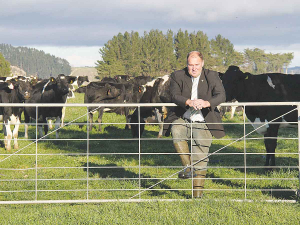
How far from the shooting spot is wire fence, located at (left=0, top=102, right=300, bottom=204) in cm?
625

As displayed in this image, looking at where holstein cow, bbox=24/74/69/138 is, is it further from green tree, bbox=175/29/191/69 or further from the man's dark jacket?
green tree, bbox=175/29/191/69

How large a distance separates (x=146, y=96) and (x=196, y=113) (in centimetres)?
1091

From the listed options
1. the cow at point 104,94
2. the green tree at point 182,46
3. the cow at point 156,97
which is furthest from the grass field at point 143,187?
the green tree at point 182,46

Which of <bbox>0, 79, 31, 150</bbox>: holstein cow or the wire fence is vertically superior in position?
<bbox>0, 79, 31, 150</bbox>: holstein cow

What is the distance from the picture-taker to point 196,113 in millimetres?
6172

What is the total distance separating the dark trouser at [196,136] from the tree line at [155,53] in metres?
90.5

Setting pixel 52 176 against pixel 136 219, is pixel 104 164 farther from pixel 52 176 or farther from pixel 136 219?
pixel 136 219

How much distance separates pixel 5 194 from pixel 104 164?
296 cm

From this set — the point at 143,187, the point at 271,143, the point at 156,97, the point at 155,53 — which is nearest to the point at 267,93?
the point at 271,143

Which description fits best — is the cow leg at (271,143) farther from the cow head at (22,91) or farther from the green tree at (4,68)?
the green tree at (4,68)

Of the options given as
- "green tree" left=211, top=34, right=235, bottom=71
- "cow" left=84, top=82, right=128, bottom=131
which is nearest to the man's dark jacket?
"cow" left=84, top=82, right=128, bottom=131

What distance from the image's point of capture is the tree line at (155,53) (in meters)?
101

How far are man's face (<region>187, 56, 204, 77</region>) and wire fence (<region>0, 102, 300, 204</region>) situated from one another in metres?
0.56

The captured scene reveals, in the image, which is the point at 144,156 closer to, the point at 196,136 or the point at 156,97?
the point at 196,136
